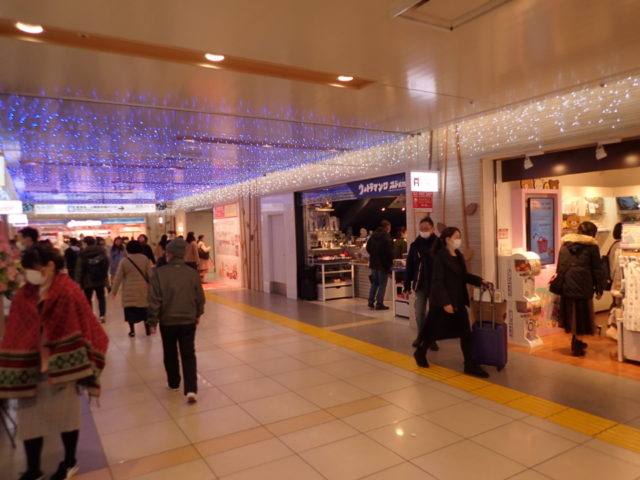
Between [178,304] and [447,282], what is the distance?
248cm

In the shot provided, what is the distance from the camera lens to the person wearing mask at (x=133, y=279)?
6.07 meters

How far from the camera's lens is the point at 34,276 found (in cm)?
263

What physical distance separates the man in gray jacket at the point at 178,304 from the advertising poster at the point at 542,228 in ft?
14.1

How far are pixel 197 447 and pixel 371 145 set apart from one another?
539cm

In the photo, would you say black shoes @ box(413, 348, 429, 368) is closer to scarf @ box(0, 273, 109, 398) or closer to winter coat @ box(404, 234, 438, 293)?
winter coat @ box(404, 234, 438, 293)

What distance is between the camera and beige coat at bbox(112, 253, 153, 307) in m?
6.06

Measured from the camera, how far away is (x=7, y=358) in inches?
101

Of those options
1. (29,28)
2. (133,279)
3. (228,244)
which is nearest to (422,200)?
(133,279)

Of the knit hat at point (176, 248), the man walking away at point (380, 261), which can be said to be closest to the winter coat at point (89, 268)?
the knit hat at point (176, 248)

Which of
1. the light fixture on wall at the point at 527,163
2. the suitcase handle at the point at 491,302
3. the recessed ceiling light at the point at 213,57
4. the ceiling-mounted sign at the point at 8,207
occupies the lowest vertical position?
the suitcase handle at the point at 491,302

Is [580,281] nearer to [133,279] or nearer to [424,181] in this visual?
[424,181]

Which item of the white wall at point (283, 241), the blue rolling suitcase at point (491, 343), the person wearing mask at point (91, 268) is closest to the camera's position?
the blue rolling suitcase at point (491, 343)

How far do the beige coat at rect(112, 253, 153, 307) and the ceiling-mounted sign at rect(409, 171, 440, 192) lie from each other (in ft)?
11.7

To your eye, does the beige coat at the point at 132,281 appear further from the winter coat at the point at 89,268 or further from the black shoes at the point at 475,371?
the black shoes at the point at 475,371
